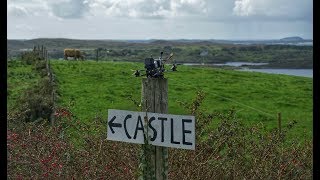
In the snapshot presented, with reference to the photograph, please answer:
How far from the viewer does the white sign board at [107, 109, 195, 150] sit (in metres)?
3.36

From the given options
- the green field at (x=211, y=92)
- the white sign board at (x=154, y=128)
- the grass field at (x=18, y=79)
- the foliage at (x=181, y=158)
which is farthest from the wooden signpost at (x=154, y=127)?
the grass field at (x=18, y=79)

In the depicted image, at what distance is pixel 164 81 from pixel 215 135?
2579mm

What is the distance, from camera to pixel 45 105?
44.7 feet

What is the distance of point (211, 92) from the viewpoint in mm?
22656

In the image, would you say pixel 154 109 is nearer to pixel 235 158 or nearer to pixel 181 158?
pixel 181 158

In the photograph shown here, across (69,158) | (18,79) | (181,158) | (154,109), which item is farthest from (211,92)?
(154,109)

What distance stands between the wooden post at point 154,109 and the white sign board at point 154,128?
8cm

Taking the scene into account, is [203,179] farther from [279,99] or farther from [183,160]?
[279,99]

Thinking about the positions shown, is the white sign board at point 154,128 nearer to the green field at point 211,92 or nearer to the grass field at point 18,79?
the green field at point 211,92

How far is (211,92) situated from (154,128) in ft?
63.3

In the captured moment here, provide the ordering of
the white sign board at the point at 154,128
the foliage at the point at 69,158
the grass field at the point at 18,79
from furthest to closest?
the grass field at the point at 18,79, the foliage at the point at 69,158, the white sign board at the point at 154,128

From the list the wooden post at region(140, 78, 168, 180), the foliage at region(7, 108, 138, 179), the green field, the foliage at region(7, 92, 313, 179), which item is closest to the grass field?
the green field

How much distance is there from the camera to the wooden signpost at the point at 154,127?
3.38 meters
